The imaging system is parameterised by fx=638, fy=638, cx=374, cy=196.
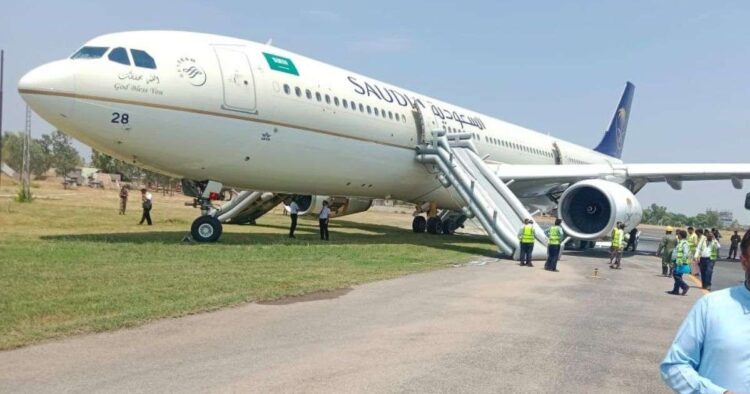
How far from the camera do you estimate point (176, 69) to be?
1402 cm

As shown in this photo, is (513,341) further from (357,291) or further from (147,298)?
(147,298)

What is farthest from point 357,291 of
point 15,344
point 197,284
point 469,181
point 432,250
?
point 469,181

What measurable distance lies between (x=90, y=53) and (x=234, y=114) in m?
3.24

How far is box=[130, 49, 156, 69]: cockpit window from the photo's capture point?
13727 mm

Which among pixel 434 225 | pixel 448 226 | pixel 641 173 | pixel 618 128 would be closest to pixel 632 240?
pixel 641 173

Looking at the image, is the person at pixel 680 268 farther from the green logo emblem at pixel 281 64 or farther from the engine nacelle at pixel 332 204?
the engine nacelle at pixel 332 204

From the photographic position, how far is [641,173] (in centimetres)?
2231

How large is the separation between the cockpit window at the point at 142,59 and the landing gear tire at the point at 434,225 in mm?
15776

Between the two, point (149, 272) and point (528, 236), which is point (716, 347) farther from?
point (528, 236)

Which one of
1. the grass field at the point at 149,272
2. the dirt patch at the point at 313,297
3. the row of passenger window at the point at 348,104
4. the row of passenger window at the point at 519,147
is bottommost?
the dirt patch at the point at 313,297

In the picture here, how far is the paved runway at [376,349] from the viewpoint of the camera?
16.9 ft

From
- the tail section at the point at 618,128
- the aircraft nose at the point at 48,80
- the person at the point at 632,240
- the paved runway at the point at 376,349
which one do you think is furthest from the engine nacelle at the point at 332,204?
the tail section at the point at 618,128

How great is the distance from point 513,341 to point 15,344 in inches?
195

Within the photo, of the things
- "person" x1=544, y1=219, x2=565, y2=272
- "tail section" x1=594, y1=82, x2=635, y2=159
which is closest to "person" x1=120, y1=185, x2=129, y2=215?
"person" x1=544, y1=219, x2=565, y2=272
